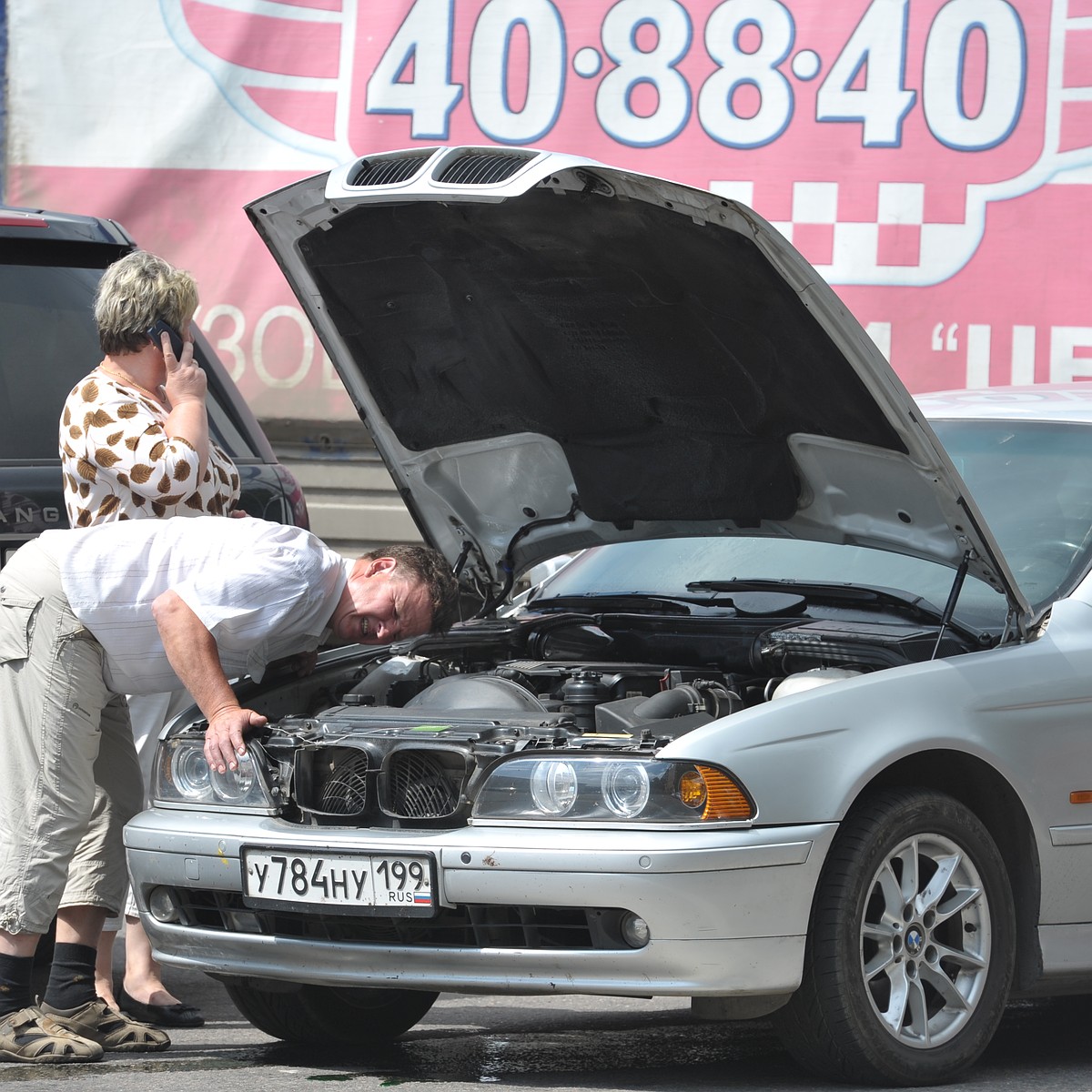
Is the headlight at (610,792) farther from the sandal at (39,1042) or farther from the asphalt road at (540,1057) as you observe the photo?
the sandal at (39,1042)

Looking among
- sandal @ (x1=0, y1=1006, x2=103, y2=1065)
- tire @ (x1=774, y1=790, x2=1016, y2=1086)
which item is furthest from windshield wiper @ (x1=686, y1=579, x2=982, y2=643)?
sandal @ (x1=0, y1=1006, x2=103, y2=1065)

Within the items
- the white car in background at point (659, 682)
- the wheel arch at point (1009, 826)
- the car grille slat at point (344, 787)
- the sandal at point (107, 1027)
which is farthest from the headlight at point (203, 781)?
the wheel arch at point (1009, 826)

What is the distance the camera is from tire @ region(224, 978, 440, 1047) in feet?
14.9

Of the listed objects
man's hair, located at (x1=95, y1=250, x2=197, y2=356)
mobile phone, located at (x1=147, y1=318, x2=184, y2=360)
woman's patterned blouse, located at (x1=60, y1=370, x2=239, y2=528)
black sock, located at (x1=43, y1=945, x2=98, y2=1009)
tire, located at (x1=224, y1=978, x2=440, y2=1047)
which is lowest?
tire, located at (x1=224, y1=978, x2=440, y2=1047)

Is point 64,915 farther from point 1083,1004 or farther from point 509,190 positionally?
point 1083,1004

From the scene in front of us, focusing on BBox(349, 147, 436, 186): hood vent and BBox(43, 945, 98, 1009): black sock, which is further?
BBox(43, 945, 98, 1009): black sock

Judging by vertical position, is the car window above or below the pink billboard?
below

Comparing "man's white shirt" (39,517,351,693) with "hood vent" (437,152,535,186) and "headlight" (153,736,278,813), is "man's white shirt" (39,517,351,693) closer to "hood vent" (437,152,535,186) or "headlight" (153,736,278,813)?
"headlight" (153,736,278,813)

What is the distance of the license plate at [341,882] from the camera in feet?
12.5

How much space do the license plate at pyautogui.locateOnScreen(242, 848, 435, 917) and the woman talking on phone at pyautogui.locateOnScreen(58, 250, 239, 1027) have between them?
0.87 metres

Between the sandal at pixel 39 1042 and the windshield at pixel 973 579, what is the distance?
1867 mm

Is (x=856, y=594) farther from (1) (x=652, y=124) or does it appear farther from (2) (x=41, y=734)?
(1) (x=652, y=124)

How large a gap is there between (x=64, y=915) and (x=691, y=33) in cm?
629

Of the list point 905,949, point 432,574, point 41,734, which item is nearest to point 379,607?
point 432,574
